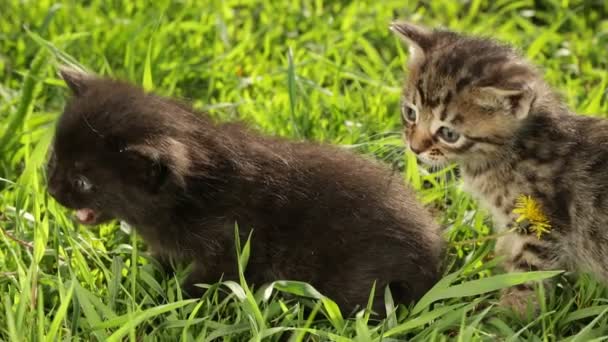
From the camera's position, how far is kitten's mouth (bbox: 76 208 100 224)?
4188mm

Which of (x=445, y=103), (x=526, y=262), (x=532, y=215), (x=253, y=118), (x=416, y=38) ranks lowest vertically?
(x=526, y=262)

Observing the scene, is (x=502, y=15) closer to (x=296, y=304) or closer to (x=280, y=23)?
(x=280, y=23)

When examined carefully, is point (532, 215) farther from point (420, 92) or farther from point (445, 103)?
point (420, 92)

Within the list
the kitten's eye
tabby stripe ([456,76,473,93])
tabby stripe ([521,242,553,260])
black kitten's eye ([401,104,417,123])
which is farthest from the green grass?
tabby stripe ([456,76,473,93])

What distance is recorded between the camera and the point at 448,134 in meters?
4.23

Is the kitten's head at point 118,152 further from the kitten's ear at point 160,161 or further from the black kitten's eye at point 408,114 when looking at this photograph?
the black kitten's eye at point 408,114

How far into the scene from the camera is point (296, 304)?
157 inches

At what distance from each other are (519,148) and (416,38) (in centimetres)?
70

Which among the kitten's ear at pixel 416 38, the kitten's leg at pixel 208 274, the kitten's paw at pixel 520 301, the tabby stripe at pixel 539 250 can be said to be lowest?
the kitten's paw at pixel 520 301

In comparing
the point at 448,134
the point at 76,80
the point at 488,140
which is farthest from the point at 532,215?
the point at 76,80

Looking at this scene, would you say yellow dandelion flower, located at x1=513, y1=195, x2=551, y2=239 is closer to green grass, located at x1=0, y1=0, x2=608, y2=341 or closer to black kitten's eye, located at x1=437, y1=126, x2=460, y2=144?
green grass, located at x1=0, y1=0, x2=608, y2=341

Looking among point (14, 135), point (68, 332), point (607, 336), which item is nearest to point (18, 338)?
point (68, 332)

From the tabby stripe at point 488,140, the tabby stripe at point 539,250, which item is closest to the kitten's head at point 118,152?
the tabby stripe at point 488,140

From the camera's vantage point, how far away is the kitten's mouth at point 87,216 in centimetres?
419
